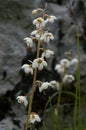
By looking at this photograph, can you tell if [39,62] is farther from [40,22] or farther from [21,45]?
[21,45]

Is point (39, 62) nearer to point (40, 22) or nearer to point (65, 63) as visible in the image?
point (40, 22)

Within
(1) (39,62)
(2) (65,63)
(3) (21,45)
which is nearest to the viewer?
(1) (39,62)

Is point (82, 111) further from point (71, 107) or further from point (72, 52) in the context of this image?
point (72, 52)

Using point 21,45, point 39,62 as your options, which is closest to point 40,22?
point 39,62

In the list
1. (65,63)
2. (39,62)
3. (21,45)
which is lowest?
(39,62)

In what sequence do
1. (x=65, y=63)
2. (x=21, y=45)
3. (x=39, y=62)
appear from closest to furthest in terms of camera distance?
(x=39, y=62) → (x=65, y=63) → (x=21, y=45)

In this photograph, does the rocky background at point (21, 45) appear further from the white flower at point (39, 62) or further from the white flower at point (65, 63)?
the white flower at point (39, 62)

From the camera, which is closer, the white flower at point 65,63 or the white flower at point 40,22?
the white flower at point 40,22

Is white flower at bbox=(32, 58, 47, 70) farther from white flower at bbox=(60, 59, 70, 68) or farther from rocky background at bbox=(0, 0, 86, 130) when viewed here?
rocky background at bbox=(0, 0, 86, 130)

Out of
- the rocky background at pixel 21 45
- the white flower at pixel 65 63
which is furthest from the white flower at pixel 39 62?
the rocky background at pixel 21 45

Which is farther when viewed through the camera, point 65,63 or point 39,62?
point 65,63

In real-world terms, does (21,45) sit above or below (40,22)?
above
